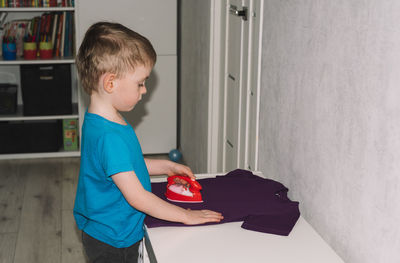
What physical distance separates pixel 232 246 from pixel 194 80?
6.91ft

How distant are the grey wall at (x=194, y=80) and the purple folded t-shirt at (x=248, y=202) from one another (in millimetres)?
1239

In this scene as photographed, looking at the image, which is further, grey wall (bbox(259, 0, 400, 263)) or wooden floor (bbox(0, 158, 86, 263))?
wooden floor (bbox(0, 158, 86, 263))

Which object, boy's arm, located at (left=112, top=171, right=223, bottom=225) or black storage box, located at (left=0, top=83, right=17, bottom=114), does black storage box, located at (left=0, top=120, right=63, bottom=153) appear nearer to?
black storage box, located at (left=0, top=83, right=17, bottom=114)

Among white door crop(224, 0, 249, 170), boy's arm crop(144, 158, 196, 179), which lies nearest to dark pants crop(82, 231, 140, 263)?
boy's arm crop(144, 158, 196, 179)

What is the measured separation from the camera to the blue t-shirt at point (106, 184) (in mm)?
1405

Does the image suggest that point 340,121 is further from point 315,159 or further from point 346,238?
point 346,238

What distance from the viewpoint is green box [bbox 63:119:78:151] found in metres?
4.05

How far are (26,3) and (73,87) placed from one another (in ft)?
2.38

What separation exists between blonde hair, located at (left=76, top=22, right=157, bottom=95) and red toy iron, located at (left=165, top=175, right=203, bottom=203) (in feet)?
1.28

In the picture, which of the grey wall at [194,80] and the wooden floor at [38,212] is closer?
the wooden floor at [38,212]

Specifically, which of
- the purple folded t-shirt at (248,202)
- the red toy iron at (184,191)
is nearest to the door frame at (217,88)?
the purple folded t-shirt at (248,202)

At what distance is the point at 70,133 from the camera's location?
405 cm

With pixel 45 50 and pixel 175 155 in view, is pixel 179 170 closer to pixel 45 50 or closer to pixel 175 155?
pixel 175 155

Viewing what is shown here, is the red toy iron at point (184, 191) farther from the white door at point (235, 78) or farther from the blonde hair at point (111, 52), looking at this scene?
the white door at point (235, 78)
